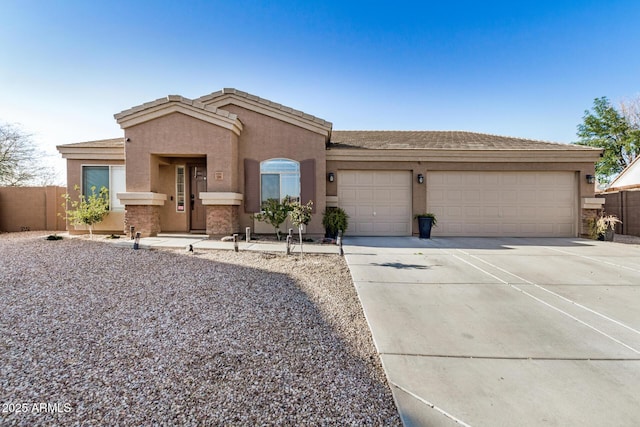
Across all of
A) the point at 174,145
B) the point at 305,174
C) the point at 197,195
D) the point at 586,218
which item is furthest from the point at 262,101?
the point at 586,218

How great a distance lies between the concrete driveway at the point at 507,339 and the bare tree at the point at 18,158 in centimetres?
2209

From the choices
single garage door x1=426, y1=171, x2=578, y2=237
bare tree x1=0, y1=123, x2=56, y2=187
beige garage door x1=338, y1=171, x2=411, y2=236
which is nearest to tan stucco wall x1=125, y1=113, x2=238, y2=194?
beige garage door x1=338, y1=171, x2=411, y2=236

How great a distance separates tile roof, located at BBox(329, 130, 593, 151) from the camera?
11086mm

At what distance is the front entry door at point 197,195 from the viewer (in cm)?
1103

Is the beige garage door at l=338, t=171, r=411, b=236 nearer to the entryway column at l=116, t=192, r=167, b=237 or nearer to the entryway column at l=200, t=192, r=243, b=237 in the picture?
the entryway column at l=200, t=192, r=243, b=237

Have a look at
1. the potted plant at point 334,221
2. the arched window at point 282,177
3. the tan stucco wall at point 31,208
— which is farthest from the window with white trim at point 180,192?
the potted plant at point 334,221

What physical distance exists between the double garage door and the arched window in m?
1.97

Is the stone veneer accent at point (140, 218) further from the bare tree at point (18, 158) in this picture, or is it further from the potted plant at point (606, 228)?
the potted plant at point (606, 228)

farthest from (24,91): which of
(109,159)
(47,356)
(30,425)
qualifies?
(30,425)

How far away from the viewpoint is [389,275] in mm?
5617

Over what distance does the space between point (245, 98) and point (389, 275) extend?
8094 mm

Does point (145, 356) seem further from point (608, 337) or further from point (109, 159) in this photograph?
point (109, 159)

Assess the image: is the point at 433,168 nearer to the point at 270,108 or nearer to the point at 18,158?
the point at 270,108

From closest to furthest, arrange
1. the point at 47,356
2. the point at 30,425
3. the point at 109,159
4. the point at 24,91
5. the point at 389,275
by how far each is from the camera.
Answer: the point at 30,425 → the point at 47,356 → the point at 389,275 → the point at 109,159 → the point at 24,91
